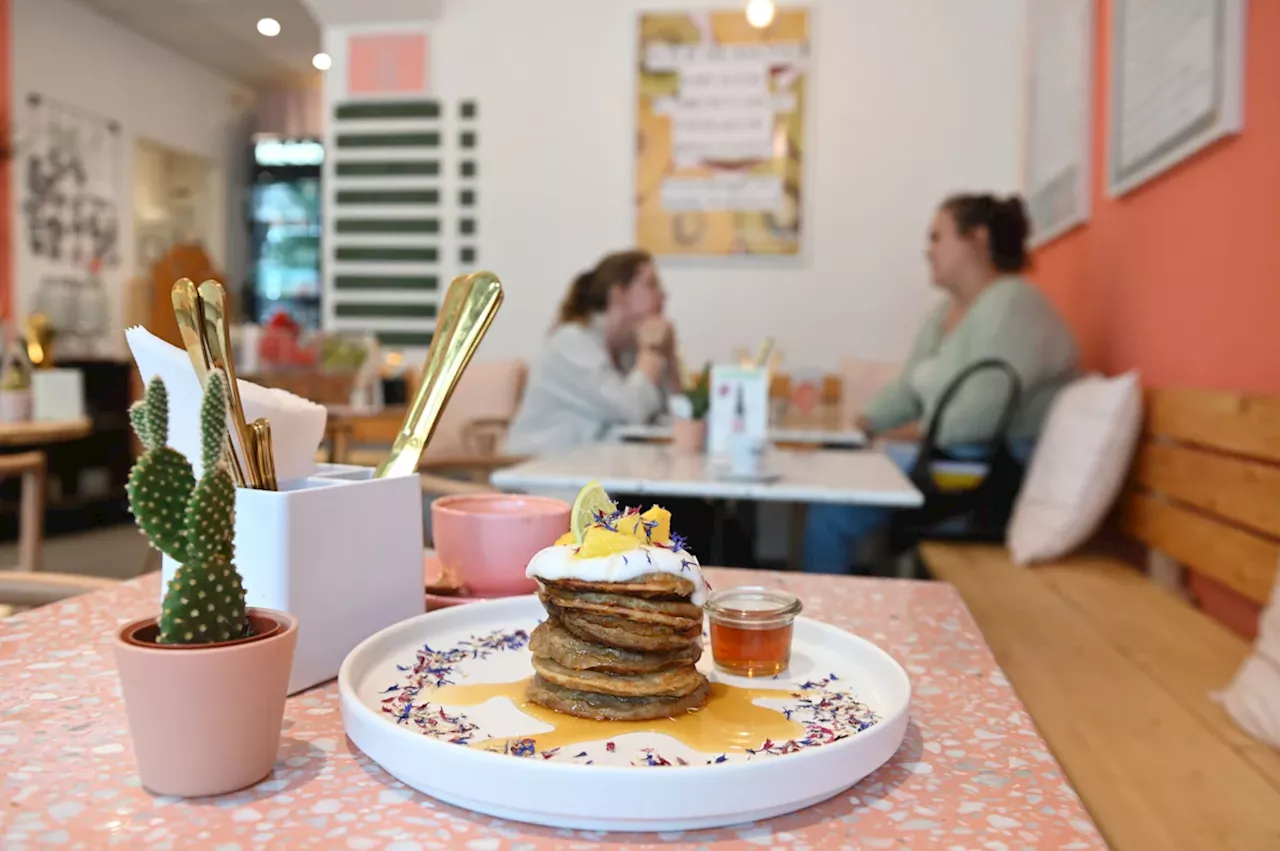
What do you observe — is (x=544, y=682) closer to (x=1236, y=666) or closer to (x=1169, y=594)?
(x=1236, y=666)

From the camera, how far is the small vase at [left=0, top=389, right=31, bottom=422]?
10.9ft

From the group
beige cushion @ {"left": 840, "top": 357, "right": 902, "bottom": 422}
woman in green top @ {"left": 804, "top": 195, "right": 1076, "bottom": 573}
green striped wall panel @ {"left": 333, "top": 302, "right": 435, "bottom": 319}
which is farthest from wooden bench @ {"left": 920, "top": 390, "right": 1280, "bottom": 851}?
green striped wall panel @ {"left": 333, "top": 302, "right": 435, "bottom": 319}

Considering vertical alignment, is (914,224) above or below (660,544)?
above

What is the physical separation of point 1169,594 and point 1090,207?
69.7 inches

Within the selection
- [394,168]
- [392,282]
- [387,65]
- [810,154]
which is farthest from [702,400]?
[387,65]

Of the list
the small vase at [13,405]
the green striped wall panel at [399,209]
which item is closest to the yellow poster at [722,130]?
the green striped wall panel at [399,209]

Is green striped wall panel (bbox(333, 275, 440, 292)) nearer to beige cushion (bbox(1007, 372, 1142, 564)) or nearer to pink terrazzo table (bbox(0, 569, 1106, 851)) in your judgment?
beige cushion (bbox(1007, 372, 1142, 564))

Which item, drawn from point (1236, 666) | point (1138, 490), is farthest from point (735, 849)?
point (1138, 490)

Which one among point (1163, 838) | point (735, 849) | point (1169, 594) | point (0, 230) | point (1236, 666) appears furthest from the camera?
point (0, 230)

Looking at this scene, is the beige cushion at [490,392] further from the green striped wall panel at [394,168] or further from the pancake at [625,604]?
the pancake at [625,604]

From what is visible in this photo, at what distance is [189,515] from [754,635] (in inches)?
15.9

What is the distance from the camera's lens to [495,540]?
0.91m

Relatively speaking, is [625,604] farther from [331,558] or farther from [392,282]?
[392,282]

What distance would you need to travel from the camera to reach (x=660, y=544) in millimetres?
694
